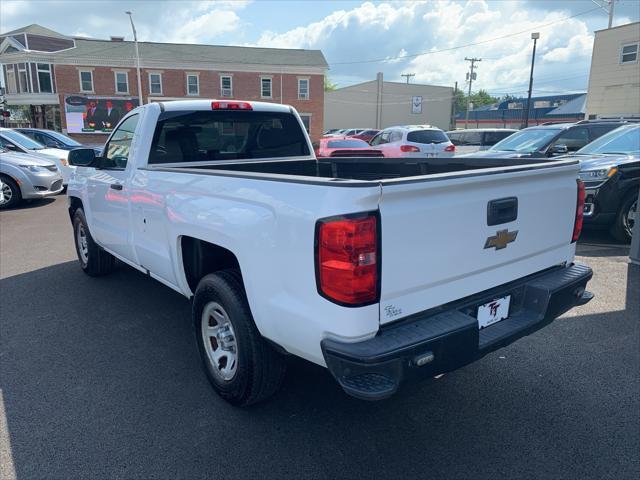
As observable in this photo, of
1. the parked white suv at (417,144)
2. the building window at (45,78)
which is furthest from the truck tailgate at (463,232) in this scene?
the building window at (45,78)

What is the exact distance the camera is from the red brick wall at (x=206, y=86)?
38.9 meters

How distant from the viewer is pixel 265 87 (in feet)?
136

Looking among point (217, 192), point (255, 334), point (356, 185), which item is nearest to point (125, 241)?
point (217, 192)

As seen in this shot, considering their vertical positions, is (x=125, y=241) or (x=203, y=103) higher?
(x=203, y=103)

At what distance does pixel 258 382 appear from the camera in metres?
2.95

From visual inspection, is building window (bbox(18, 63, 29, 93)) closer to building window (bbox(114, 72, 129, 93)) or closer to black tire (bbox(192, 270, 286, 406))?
building window (bbox(114, 72, 129, 93))

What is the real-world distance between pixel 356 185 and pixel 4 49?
5248 centimetres

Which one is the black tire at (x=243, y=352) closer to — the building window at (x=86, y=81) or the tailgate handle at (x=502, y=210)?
the tailgate handle at (x=502, y=210)

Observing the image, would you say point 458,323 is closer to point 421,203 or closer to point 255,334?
point 421,203

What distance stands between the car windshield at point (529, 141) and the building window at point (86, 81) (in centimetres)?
3711

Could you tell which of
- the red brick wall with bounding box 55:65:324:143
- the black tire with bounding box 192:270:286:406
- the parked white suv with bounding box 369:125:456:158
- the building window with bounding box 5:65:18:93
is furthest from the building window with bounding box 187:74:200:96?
the black tire with bounding box 192:270:286:406

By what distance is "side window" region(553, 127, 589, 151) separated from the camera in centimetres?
1043

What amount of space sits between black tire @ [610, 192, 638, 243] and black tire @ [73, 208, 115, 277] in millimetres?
7113

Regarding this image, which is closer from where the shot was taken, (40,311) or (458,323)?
(458,323)
